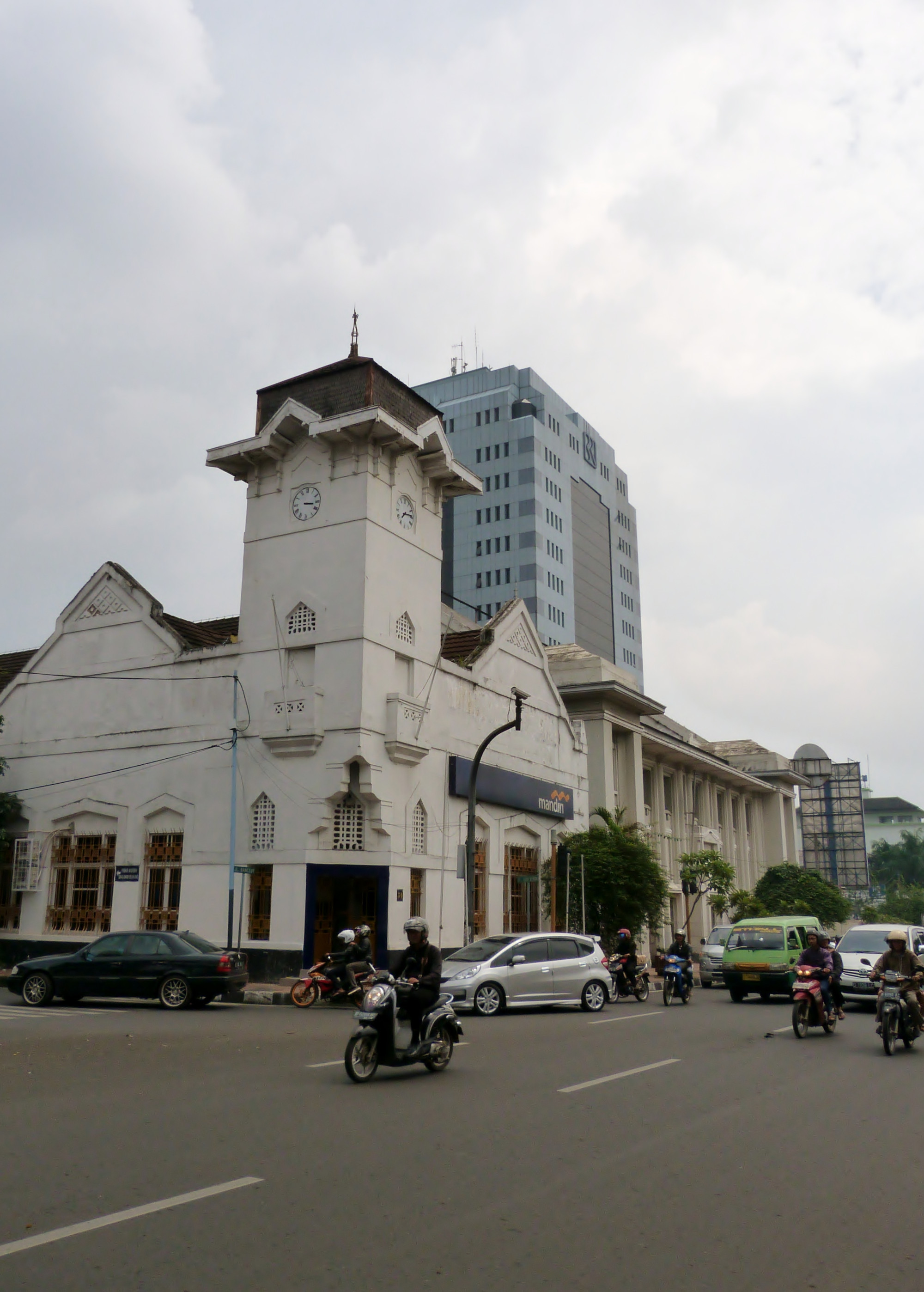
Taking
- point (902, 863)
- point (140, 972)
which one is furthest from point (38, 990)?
point (902, 863)

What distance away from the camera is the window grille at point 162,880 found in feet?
89.9

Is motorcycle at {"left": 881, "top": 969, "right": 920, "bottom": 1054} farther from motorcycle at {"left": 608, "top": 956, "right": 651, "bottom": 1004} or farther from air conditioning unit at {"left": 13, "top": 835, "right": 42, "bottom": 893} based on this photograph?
air conditioning unit at {"left": 13, "top": 835, "right": 42, "bottom": 893}

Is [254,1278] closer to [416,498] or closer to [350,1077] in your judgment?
[350,1077]

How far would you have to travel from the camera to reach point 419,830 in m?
27.6

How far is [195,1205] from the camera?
19.2 feet

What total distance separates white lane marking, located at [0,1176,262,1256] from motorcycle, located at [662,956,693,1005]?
16.3 metres

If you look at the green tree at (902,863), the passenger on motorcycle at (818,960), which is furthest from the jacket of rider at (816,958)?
the green tree at (902,863)

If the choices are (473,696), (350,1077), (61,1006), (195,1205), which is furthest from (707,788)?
(195,1205)

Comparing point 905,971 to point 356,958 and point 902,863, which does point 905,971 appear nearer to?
point 356,958

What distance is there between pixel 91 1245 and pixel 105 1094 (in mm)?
4605

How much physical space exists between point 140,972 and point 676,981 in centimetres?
1031

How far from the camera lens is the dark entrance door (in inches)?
990

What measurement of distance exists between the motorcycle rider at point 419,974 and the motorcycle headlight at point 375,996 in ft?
1.69

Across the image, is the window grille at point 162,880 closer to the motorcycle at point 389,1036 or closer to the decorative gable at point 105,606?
the decorative gable at point 105,606
